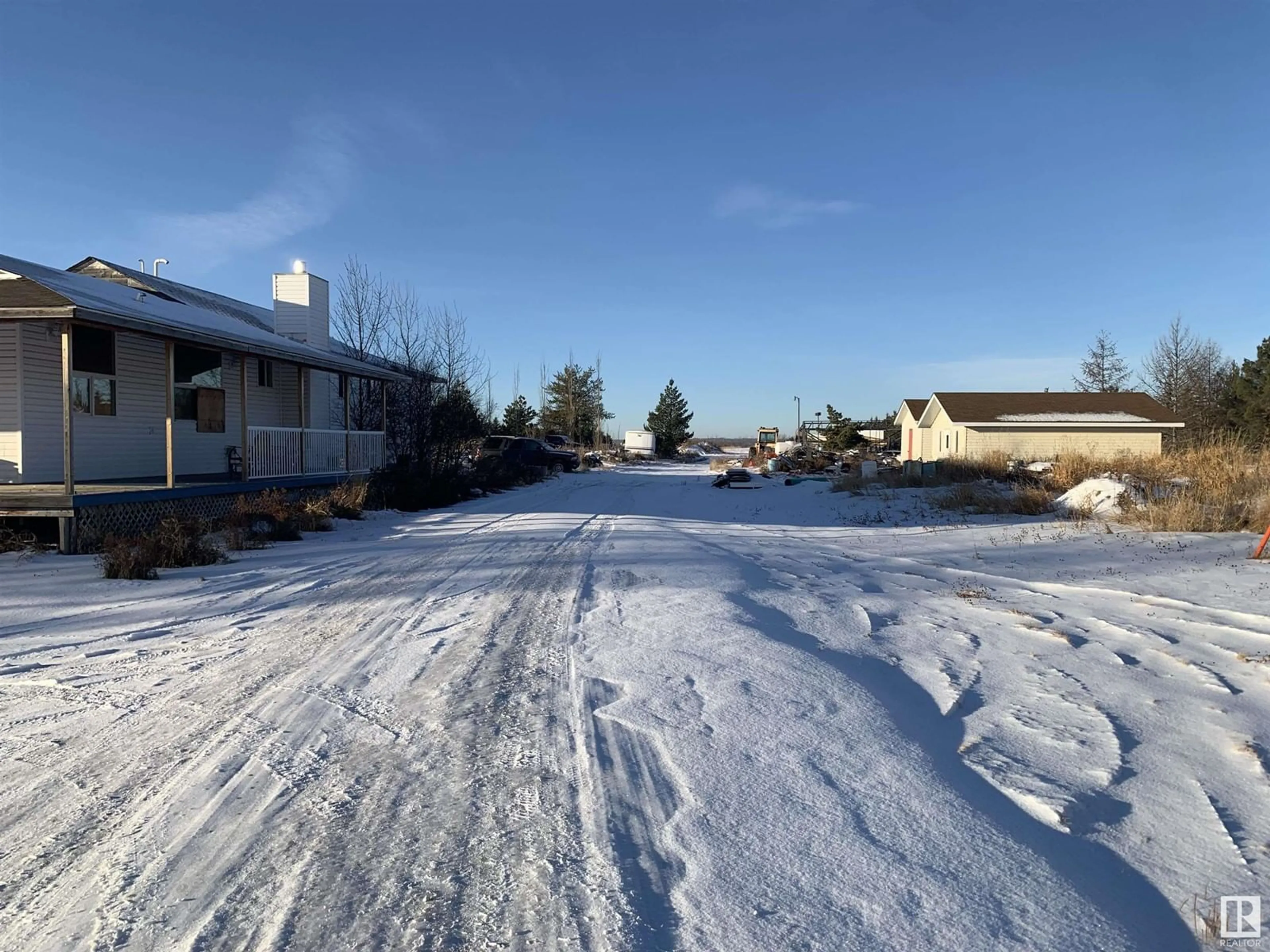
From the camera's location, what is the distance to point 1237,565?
8258 millimetres

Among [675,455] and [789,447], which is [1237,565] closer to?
[789,447]

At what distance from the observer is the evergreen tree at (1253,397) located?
3250cm

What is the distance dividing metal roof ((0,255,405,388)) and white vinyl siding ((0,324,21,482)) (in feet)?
3.07

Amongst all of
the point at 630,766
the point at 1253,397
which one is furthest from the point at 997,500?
the point at 1253,397

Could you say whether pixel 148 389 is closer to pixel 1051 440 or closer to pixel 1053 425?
pixel 1053 425

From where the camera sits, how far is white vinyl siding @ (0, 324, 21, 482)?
37.9ft

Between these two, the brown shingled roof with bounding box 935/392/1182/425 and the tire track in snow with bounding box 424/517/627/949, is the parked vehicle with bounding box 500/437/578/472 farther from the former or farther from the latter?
the tire track in snow with bounding box 424/517/627/949

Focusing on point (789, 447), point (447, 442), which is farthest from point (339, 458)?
point (789, 447)

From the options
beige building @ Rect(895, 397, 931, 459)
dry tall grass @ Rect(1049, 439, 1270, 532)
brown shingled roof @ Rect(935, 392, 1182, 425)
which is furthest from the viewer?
beige building @ Rect(895, 397, 931, 459)

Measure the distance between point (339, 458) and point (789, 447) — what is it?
28956mm

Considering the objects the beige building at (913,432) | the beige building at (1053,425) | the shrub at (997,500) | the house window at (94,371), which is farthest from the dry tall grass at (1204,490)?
the beige building at (913,432)

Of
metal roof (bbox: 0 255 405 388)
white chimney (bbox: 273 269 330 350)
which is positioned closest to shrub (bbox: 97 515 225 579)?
metal roof (bbox: 0 255 405 388)

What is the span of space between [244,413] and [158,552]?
548cm

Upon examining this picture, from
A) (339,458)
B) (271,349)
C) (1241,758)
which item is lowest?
(1241,758)
